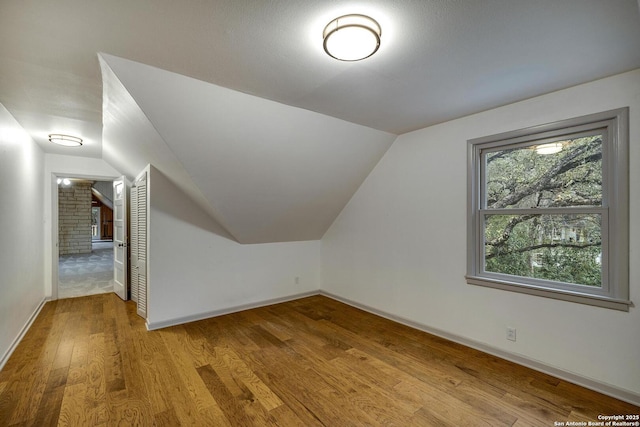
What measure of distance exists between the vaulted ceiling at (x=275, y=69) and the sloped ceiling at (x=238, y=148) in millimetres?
14

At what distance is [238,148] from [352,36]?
1.55 meters

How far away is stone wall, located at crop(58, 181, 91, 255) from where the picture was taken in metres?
9.40

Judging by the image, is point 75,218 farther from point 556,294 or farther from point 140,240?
point 556,294

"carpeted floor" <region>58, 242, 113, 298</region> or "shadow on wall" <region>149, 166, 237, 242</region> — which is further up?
"shadow on wall" <region>149, 166, 237, 242</region>

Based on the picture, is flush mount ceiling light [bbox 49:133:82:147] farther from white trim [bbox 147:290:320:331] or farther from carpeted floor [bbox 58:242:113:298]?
carpeted floor [bbox 58:242:113:298]

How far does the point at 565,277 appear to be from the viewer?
2404mm

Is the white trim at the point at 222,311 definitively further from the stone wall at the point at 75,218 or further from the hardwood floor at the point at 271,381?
the stone wall at the point at 75,218

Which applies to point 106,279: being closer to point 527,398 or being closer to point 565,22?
point 527,398

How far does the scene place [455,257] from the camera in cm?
302

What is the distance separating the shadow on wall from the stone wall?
8.46m

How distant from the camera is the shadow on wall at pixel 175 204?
343cm

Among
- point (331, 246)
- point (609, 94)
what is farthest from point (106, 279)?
point (609, 94)

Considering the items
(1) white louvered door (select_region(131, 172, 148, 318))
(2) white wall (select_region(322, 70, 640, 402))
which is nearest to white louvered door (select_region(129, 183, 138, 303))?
(1) white louvered door (select_region(131, 172, 148, 318))

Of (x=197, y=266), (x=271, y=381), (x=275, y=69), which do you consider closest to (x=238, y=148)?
(x=275, y=69)
